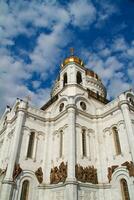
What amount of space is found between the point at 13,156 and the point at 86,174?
7082 millimetres

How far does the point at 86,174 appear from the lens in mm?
18000

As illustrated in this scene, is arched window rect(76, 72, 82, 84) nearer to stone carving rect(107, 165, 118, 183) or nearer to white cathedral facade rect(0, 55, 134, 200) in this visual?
white cathedral facade rect(0, 55, 134, 200)

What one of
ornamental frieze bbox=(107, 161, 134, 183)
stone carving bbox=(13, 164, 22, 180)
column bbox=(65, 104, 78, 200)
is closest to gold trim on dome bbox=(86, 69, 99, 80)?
column bbox=(65, 104, 78, 200)

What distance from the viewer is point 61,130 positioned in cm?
2194

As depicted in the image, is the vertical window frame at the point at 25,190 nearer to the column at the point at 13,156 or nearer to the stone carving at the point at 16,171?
the stone carving at the point at 16,171

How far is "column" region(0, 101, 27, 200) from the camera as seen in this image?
52.2ft

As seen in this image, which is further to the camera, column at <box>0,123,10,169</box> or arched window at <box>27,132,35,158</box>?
column at <box>0,123,10,169</box>

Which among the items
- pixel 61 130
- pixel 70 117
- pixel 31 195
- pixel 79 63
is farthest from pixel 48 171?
pixel 79 63

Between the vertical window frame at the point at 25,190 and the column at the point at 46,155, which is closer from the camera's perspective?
the vertical window frame at the point at 25,190

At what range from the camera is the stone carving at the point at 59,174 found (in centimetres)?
1777

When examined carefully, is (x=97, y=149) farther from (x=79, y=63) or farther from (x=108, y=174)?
(x=79, y=63)

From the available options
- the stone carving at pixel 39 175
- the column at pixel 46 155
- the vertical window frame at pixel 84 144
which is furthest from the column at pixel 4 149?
the vertical window frame at pixel 84 144

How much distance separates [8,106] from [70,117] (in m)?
11.0

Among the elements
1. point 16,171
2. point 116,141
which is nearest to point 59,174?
point 16,171
